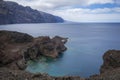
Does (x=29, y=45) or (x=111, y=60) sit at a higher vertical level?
(x=111, y=60)

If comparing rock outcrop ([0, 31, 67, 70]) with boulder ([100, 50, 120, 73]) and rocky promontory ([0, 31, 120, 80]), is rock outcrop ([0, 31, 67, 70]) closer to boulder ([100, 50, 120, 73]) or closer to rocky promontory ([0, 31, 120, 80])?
rocky promontory ([0, 31, 120, 80])

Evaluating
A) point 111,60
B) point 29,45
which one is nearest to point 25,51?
point 29,45

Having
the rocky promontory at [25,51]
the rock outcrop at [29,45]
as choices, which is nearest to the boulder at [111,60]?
the rocky promontory at [25,51]

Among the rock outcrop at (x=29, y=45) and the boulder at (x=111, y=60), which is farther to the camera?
the rock outcrop at (x=29, y=45)

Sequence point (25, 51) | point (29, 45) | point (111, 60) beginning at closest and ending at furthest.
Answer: point (111, 60), point (25, 51), point (29, 45)

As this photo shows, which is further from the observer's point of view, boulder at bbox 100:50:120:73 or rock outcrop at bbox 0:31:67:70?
rock outcrop at bbox 0:31:67:70

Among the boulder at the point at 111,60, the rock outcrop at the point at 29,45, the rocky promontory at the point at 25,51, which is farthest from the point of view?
the rock outcrop at the point at 29,45

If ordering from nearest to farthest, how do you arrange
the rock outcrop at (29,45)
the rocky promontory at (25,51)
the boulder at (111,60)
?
the boulder at (111,60), the rocky promontory at (25,51), the rock outcrop at (29,45)

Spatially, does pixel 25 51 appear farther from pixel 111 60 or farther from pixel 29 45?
pixel 111 60

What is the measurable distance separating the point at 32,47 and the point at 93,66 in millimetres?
28542

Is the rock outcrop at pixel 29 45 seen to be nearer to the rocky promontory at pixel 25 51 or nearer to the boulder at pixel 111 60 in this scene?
the rocky promontory at pixel 25 51

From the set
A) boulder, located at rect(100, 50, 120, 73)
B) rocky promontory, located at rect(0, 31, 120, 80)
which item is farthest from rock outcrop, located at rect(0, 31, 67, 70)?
boulder, located at rect(100, 50, 120, 73)

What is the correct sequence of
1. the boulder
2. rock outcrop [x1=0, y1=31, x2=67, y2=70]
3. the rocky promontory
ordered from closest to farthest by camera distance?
the boulder < the rocky promontory < rock outcrop [x1=0, y1=31, x2=67, y2=70]

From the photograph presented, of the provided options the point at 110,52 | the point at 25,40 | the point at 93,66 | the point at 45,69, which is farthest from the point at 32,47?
the point at 110,52
